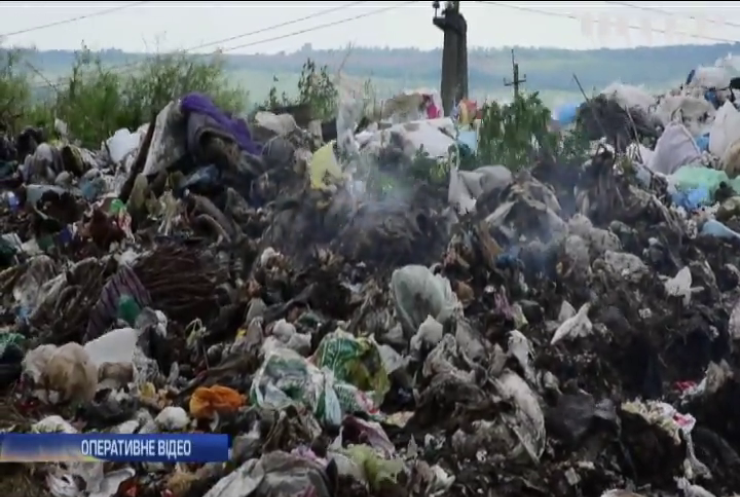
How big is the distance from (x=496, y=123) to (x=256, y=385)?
8.71 feet

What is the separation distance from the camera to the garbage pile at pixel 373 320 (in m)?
3.14

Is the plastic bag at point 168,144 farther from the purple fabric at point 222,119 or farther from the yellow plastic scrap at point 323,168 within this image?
the yellow plastic scrap at point 323,168

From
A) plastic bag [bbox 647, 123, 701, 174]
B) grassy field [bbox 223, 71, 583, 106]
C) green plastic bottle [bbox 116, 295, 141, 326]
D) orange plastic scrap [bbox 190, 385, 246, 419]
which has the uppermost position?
grassy field [bbox 223, 71, 583, 106]

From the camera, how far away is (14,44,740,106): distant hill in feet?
21.5

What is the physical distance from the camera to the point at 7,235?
5.42m

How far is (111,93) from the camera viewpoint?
8.52 meters

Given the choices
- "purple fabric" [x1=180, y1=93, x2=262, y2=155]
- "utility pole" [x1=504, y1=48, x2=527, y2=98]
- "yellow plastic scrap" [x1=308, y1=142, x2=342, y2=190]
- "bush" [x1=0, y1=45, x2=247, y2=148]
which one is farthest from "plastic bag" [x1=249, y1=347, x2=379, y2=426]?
"bush" [x1=0, y1=45, x2=247, y2=148]

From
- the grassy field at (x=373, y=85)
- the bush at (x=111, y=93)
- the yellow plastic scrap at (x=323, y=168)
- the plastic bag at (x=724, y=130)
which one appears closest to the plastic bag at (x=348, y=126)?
the yellow plastic scrap at (x=323, y=168)

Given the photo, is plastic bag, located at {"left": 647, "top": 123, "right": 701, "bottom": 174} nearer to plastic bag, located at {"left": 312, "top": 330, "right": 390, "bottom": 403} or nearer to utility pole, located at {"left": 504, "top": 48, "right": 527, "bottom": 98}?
utility pole, located at {"left": 504, "top": 48, "right": 527, "bottom": 98}

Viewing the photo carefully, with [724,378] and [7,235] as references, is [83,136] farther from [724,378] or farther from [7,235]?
[724,378]

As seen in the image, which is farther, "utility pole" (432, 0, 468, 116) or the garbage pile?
"utility pole" (432, 0, 468, 116)

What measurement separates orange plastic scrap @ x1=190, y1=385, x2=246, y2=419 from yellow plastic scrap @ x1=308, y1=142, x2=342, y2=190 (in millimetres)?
1939

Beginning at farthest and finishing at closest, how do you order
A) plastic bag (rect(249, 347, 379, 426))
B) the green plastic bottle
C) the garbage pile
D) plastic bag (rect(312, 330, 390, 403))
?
the green plastic bottle, plastic bag (rect(312, 330, 390, 403)), plastic bag (rect(249, 347, 379, 426)), the garbage pile

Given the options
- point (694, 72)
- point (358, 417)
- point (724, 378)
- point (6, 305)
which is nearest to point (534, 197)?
point (724, 378)
